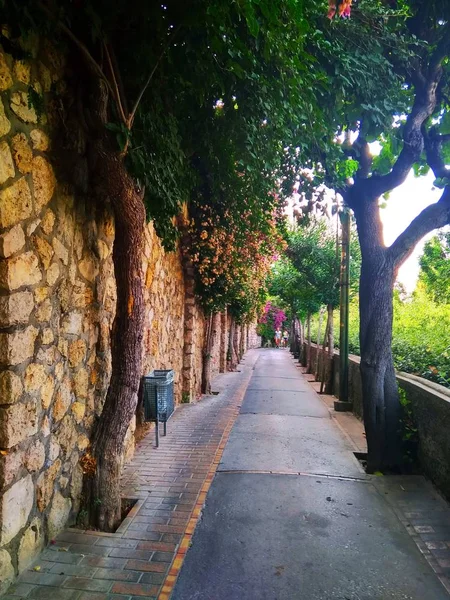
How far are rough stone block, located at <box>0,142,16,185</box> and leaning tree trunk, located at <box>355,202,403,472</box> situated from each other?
433cm

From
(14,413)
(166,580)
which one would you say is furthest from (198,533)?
(14,413)

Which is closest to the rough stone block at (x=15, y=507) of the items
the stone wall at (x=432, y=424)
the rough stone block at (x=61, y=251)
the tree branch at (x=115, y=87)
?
the rough stone block at (x=61, y=251)

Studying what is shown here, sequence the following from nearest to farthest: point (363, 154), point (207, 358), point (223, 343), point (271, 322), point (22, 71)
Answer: point (22, 71)
point (363, 154)
point (207, 358)
point (223, 343)
point (271, 322)

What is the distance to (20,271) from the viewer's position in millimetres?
2846

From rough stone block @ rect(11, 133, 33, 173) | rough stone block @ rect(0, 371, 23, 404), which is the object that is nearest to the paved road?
rough stone block @ rect(0, 371, 23, 404)

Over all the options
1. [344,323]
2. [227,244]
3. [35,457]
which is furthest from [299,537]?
[344,323]

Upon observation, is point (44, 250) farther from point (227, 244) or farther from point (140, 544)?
point (227, 244)

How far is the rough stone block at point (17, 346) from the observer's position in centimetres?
271

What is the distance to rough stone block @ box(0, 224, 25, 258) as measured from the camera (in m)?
2.67

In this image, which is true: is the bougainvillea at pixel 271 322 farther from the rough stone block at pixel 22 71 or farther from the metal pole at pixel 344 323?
the rough stone block at pixel 22 71

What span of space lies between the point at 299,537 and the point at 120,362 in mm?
2043

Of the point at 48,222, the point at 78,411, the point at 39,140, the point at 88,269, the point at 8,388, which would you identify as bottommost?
the point at 78,411

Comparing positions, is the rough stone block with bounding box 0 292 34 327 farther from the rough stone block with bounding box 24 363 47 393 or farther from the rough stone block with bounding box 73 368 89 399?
the rough stone block with bounding box 73 368 89 399

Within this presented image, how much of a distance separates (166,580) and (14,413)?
1.47m
